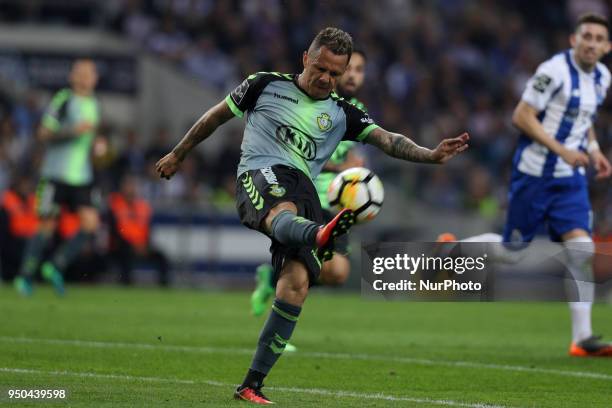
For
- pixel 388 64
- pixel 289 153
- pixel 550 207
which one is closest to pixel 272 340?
pixel 289 153

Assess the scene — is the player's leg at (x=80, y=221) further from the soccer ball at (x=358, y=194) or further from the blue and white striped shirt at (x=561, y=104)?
the soccer ball at (x=358, y=194)

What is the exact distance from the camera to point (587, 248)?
10055 millimetres

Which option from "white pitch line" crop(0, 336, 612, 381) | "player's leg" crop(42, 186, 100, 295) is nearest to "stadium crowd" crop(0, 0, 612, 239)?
"player's leg" crop(42, 186, 100, 295)

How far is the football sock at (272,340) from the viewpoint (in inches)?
270

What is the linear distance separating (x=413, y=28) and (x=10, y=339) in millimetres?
16612

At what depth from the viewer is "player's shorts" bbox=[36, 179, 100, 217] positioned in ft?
52.3

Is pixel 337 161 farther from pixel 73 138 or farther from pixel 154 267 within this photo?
pixel 154 267

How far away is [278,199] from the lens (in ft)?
22.7

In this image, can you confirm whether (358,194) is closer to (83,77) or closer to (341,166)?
(341,166)

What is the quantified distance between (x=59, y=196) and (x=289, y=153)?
922 centimetres

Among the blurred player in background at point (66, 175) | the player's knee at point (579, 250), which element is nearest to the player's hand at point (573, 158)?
the player's knee at point (579, 250)

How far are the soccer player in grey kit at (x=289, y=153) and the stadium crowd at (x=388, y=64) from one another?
13.2m

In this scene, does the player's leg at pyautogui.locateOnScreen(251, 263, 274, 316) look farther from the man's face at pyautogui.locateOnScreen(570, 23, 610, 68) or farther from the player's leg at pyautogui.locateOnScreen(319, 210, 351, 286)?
the man's face at pyautogui.locateOnScreen(570, 23, 610, 68)

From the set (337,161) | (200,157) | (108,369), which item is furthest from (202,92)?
(108,369)
